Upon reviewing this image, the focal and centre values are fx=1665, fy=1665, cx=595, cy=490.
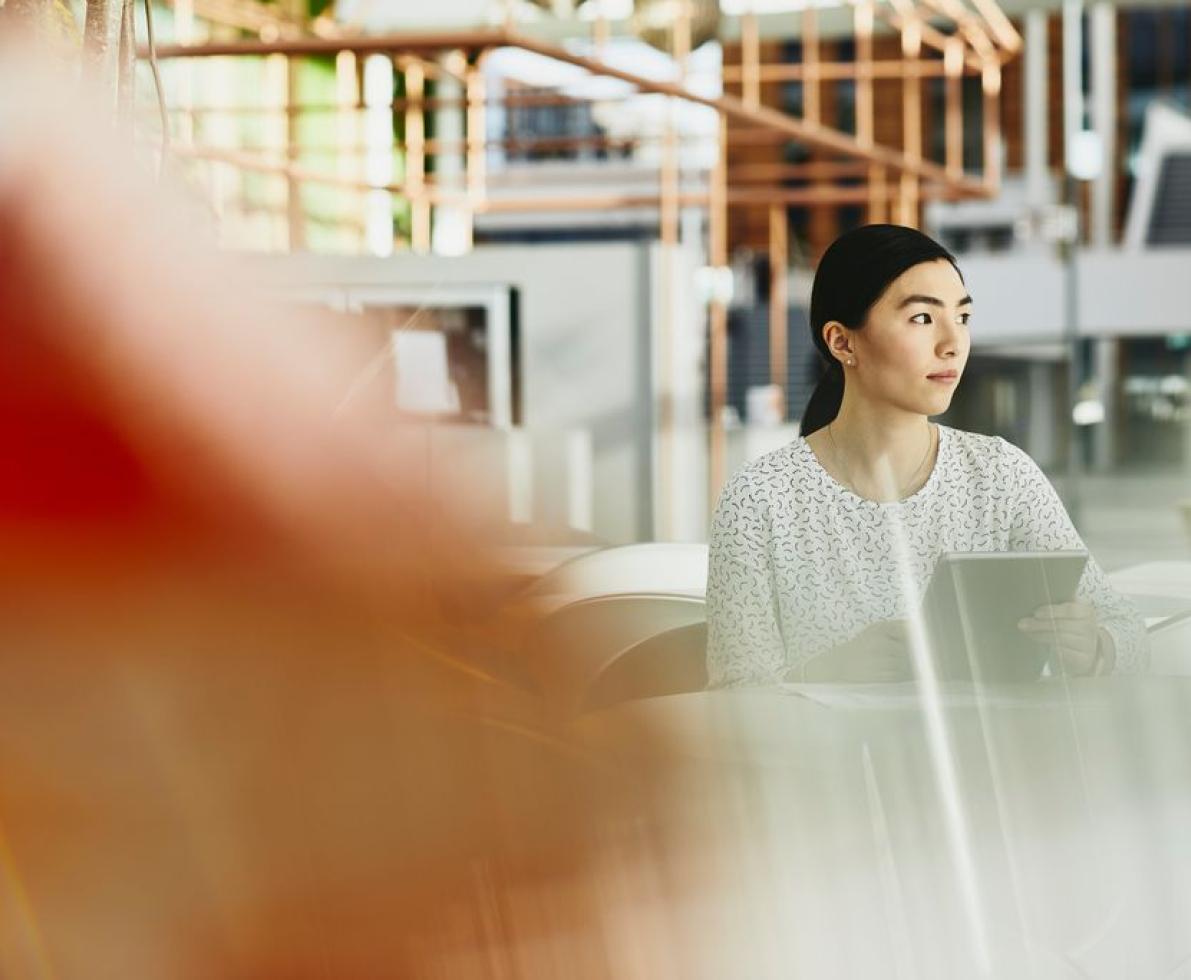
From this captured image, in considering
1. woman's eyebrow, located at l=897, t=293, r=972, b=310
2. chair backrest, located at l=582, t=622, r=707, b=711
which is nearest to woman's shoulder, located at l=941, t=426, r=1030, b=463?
woman's eyebrow, located at l=897, t=293, r=972, b=310

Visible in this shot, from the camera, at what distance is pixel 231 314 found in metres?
1.80

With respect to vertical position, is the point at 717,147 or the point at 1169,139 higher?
the point at 1169,139

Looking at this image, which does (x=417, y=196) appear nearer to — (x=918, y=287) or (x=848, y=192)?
Answer: (x=848, y=192)

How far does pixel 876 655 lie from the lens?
2.16 meters

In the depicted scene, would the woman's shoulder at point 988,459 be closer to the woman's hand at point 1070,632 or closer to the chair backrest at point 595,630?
the woman's hand at point 1070,632

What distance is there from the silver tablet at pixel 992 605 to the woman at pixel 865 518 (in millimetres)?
74

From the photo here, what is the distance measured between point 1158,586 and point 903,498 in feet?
2.66

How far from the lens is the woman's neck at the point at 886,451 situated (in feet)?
7.20

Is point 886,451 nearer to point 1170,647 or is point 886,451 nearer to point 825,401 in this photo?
point 825,401

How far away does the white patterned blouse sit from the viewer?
7.18 feet

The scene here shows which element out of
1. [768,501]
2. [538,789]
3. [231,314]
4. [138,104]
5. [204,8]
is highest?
[204,8]

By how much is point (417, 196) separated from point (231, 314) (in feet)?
30.0

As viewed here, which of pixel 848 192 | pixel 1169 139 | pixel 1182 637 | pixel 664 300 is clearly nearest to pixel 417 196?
pixel 664 300

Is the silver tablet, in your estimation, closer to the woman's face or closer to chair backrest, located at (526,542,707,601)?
the woman's face
